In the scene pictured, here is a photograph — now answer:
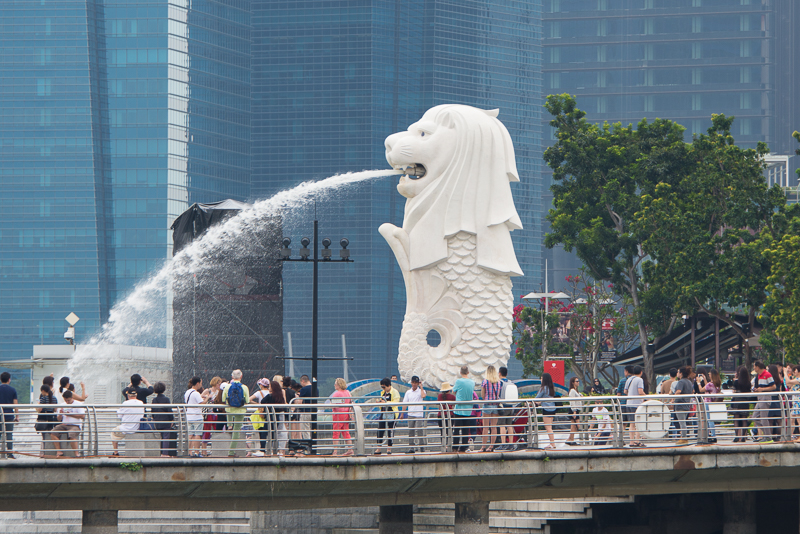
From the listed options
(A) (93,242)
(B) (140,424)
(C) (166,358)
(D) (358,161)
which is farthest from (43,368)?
(D) (358,161)

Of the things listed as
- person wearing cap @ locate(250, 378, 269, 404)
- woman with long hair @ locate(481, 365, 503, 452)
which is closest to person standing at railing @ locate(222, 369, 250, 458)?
person wearing cap @ locate(250, 378, 269, 404)

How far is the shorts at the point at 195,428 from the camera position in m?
18.1

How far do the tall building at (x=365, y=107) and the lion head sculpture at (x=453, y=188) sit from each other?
92849 millimetres

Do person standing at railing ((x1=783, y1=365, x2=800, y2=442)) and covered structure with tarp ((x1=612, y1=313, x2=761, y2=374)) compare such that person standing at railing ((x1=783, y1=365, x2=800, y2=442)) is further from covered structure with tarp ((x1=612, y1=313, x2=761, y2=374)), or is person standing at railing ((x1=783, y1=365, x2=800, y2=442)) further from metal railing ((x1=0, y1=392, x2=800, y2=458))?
covered structure with tarp ((x1=612, y1=313, x2=761, y2=374))

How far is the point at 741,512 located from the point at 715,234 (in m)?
17.8

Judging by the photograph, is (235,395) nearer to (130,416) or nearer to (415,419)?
(130,416)

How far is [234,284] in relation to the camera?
2842cm

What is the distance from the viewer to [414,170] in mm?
26188

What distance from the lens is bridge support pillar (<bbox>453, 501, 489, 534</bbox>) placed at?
19.8m

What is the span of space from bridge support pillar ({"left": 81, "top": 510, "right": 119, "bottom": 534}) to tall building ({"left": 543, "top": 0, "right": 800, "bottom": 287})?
371 feet

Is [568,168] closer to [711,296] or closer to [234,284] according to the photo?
[711,296]

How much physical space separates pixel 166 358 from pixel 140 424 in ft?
→ 74.8

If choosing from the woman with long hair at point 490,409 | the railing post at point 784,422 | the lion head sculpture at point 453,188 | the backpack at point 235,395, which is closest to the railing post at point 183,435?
the backpack at point 235,395

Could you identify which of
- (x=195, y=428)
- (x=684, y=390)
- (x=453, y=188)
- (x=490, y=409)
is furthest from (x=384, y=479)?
(x=453, y=188)
